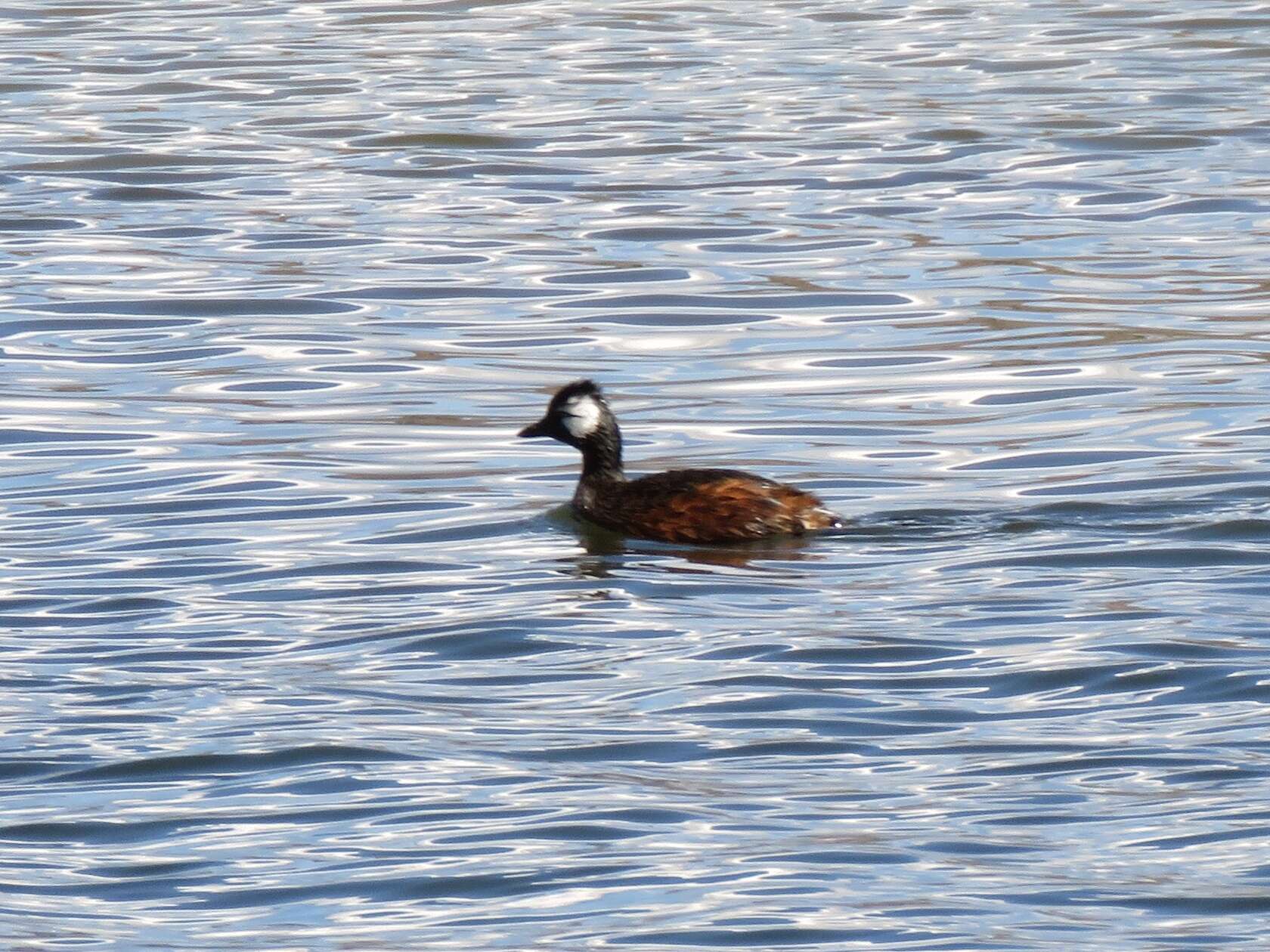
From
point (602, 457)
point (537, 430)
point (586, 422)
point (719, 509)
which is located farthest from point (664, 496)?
point (537, 430)

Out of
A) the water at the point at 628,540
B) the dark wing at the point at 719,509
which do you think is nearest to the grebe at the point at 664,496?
the dark wing at the point at 719,509

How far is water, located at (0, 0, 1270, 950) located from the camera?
7293 millimetres

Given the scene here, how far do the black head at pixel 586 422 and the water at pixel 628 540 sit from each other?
0.32 metres

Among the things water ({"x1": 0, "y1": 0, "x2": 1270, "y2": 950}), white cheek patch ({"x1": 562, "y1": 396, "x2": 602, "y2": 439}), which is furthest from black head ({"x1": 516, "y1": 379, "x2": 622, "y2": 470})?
water ({"x1": 0, "y1": 0, "x2": 1270, "y2": 950})

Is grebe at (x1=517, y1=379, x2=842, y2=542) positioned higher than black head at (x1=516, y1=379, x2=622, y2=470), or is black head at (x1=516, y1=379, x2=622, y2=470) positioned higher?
black head at (x1=516, y1=379, x2=622, y2=470)

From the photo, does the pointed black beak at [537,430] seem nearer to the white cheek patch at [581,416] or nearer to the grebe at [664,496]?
the grebe at [664,496]

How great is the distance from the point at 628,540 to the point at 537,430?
1.07 metres

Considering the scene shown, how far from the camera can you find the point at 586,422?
12.6 meters

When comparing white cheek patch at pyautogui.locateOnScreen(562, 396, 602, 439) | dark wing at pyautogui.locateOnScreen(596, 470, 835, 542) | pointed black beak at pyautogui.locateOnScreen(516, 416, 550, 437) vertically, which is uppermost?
white cheek patch at pyautogui.locateOnScreen(562, 396, 602, 439)

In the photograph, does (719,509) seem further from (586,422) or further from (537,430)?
(537,430)

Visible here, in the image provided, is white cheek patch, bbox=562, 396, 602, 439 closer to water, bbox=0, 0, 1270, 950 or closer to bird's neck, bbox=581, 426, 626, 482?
bird's neck, bbox=581, 426, 626, 482

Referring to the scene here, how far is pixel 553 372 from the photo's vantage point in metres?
15.5

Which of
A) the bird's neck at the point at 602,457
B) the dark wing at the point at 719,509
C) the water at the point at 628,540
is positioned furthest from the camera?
the bird's neck at the point at 602,457

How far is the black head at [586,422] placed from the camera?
12.5 meters
